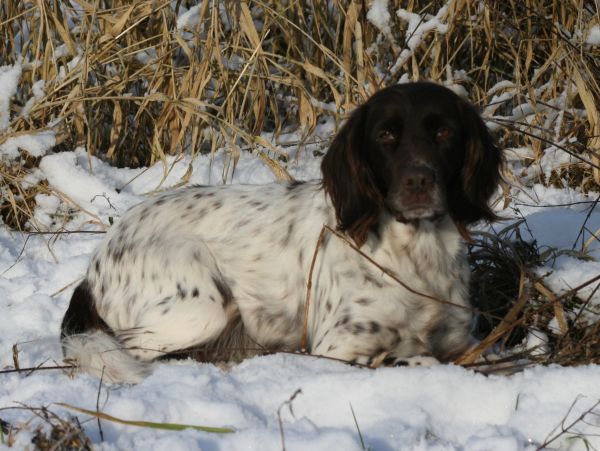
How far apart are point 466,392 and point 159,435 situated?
818mm

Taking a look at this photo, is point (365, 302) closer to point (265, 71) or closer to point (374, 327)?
point (374, 327)

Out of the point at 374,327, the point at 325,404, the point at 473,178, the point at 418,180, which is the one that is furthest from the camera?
the point at 473,178

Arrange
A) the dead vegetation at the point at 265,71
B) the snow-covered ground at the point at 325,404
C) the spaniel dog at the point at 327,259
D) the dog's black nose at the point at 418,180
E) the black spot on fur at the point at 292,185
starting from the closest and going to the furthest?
the snow-covered ground at the point at 325,404 < the dog's black nose at the point at 418,180 < the spaniel dog at the point at 327,259 < the black spot on fur at the point at 292,185 < the dead vegetation at the point at 265,71

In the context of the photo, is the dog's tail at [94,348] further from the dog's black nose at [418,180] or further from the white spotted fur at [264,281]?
the dog's black nose at [418,180]

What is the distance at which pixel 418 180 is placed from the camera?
3027mm

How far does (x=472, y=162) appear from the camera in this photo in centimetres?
330

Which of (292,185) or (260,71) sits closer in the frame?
(292,185)

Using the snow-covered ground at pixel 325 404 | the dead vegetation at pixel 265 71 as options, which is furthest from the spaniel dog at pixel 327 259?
the dead vegetation at pixel 265 71

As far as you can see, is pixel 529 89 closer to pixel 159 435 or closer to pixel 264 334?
pixel 264 334

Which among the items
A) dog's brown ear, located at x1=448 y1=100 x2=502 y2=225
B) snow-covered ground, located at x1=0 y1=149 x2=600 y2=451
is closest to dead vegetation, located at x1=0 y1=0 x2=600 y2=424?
dog's brown ear, located at x1=448 y1=100 x2=502 y2=225

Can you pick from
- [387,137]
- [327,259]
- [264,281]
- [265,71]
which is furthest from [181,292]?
[265,71]

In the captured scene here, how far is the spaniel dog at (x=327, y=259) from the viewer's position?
3195 millimetres

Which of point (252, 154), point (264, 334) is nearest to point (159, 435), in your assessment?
point (264, 334)

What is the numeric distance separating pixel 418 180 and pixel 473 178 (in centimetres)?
35
